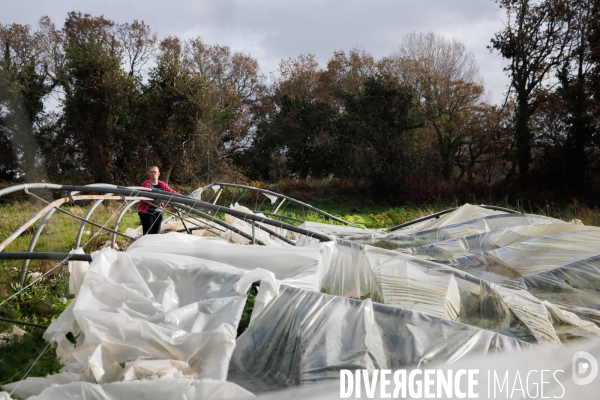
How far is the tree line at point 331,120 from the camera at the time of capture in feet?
53.5

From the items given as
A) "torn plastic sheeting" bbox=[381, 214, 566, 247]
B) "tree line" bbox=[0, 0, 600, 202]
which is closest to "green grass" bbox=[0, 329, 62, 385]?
"torn plastic sheeting" bbox=[381, 214, 566, 247]

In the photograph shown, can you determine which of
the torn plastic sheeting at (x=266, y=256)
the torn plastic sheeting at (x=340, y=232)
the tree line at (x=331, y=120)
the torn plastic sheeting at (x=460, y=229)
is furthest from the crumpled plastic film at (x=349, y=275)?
the tree line at (x=331, y=120)

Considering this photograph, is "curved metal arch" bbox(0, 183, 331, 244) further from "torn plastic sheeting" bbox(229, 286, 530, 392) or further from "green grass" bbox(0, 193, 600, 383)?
"torn plastic sheeting" bbox(229, 286, 530, 392)

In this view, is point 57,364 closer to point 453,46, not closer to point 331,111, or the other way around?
point 331,111

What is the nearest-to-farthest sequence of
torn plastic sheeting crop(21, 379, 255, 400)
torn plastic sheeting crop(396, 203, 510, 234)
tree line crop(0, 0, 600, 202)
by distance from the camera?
torn plastic sheeting crop(21, 379, 255, 400)
torn plastic sheeting crop(396, 203, 510, 234)
tree line crop(0, 0, 600, 202)

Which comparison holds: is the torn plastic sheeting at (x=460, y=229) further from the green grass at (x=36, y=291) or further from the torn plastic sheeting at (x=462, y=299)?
the green grass at (x=36, y=291)

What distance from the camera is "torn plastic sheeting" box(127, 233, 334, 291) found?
4.02 m

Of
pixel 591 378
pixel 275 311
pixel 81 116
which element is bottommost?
pixel 591 378

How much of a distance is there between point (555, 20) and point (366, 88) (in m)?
6.65

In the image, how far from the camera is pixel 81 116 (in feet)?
54.7

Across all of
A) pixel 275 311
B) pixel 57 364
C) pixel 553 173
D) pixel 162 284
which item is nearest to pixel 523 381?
pixel 275 311

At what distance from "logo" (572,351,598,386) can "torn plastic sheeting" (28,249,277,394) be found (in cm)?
188

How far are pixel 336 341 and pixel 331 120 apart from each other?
1863 centimetres

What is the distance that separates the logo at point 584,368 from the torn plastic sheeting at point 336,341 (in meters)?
0.29
